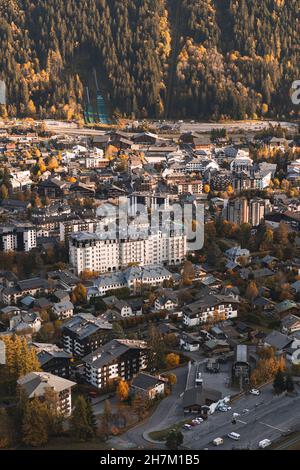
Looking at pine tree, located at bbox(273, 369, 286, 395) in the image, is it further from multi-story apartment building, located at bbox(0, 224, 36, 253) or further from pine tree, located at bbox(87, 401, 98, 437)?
multi-story apartment building, located at bbox(0, 224, 36, 253)

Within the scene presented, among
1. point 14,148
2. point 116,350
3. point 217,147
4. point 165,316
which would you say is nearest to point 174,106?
point 217,147

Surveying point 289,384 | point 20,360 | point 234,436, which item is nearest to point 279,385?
point 289,384

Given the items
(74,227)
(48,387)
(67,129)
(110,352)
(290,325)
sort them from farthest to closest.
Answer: (67,129) < (74,227) < (290,325) < (110,352) < (48,387)

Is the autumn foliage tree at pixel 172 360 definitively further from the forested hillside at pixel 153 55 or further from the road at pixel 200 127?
the forested hillside at pixel 153 55

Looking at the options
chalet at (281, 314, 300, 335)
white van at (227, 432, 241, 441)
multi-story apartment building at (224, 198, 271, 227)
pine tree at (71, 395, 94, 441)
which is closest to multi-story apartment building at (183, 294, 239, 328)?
chalet at (281, 314, 300, 335)

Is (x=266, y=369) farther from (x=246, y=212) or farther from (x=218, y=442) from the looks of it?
(x=246, y=212)

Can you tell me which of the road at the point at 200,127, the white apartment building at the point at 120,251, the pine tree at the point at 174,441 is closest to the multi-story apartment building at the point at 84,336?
the pine tree at the point at 174,441
